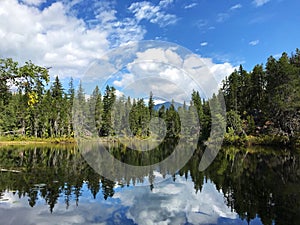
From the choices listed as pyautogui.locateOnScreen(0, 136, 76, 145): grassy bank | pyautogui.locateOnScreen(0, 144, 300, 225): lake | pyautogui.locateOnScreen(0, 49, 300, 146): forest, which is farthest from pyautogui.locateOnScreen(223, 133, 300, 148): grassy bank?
pyautogui.locateOnScreen(0, 136, 76, 145): grassy bank

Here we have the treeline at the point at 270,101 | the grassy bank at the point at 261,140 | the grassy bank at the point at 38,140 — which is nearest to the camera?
the grassy bank at the point at 261,140

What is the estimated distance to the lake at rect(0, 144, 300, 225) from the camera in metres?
9.15

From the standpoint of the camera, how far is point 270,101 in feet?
132

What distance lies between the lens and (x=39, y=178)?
15523 mm

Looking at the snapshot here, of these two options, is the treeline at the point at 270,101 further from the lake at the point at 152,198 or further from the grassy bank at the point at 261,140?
the lake at the point at 152,198

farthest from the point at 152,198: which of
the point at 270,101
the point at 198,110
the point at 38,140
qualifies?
the point at 38,140

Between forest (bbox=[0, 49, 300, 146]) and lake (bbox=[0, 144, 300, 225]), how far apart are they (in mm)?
3892

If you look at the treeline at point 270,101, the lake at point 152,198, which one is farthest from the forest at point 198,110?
the lake at point 152,198

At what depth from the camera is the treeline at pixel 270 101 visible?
36.7 m

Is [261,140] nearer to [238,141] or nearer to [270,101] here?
[238,141]

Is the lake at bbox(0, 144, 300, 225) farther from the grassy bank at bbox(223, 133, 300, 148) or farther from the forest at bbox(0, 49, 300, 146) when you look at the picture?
the grassy bank at bbox(223, 133, 300, 148)

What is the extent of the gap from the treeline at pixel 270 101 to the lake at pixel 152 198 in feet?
74.4

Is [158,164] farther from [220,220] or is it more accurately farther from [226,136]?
[226,136]

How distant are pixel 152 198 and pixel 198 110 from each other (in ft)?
83.0
